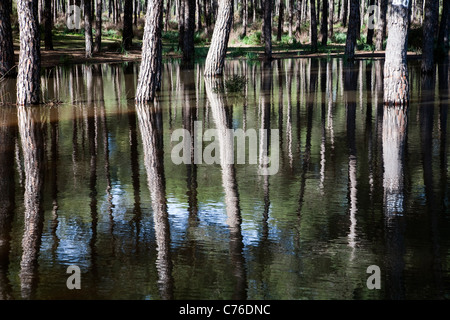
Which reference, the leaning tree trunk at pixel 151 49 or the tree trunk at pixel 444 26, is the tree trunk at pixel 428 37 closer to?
the tree trunk at pixel 444 26

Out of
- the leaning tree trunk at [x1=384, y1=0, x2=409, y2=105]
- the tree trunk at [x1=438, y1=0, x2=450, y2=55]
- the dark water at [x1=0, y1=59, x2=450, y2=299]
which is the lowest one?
the dark water at [x1=0, y1=59, x2=450, y2=299]

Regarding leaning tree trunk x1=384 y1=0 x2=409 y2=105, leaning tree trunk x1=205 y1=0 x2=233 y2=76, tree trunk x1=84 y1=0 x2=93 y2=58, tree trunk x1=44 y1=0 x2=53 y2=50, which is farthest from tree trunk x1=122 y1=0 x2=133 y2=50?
leaning tree trunk x1=384 y1=0 x2=409 y2=105

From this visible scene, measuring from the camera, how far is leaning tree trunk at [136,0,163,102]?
1493 cm

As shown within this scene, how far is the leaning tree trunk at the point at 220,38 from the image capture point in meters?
22.6

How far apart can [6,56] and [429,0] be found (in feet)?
52.5

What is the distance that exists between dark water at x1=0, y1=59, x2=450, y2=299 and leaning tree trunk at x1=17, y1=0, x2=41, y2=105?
1.87 metres

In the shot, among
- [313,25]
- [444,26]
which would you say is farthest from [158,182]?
[313,25]

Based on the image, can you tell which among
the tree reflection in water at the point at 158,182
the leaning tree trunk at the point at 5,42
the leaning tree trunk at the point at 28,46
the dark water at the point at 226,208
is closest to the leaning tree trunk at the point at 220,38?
the leaning tree trunk at the point at 5,42

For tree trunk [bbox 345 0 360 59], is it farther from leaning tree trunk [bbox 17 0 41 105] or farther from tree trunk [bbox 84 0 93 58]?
leaning tree trunk [bbox 17 0 41 105]

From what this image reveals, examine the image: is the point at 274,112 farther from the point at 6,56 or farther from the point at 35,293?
the point at 6,56

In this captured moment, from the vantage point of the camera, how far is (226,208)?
666 centimetres

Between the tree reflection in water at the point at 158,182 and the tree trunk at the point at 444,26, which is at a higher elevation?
the tree trunk at the point at 444,26

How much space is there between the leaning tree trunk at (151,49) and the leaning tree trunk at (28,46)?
2.61m

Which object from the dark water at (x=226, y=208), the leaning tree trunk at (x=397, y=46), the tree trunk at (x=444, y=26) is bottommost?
the dark water at (x=226, y=208)
